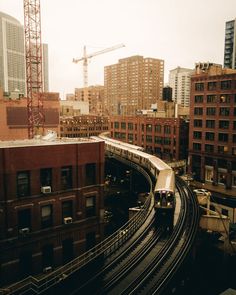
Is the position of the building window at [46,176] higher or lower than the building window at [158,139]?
higher

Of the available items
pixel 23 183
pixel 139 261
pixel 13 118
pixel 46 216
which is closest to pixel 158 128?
pixel 13 118

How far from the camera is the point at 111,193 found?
2463 inches

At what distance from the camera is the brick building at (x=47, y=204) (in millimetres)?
25031

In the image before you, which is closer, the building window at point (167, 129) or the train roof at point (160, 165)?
the train roof at point (160, 165)

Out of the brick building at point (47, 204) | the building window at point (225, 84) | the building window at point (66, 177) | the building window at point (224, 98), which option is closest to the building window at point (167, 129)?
the building window at point (224, 98)

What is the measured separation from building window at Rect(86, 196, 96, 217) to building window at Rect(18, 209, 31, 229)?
642 centimetres

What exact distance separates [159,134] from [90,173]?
54.4m

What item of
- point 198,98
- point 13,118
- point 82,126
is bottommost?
point 82,126

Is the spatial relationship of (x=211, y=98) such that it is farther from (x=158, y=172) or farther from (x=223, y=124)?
(x=158, y=172)

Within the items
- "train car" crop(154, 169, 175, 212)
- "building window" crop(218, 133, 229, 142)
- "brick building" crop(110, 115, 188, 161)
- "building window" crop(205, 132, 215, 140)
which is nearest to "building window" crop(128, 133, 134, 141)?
"brick building" crop(110, 115, 188, 161)

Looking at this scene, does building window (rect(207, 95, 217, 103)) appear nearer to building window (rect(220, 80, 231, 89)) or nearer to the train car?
building window (rect(220, 80, 231, 89))

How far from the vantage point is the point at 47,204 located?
27.3 metres

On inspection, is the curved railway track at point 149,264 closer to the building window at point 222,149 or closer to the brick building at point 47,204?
the brick building at point 47,204

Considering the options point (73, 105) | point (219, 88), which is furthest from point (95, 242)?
point (73, 105)
